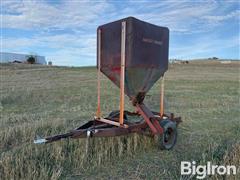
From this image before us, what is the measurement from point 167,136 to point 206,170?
1.65 metres

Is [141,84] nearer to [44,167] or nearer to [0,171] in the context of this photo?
[44,167]

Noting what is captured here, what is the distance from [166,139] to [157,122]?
510mm

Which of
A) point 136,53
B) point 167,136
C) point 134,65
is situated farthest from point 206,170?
point 136,53

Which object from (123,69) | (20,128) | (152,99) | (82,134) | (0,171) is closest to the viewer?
(0,171)

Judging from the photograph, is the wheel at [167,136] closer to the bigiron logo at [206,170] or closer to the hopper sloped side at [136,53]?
the hopper sloped side at [136,53]

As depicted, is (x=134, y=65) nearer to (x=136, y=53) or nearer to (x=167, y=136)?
(x=136, y=53)

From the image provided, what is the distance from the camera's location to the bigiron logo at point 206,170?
3.82 m

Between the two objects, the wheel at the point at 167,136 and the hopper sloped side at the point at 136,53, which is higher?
the hopper sloped side at the point at 136,53

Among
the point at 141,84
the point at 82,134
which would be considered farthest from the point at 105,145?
the point at 141,84

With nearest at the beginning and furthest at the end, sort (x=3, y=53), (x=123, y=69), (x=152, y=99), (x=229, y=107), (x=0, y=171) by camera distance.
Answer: (x=0, y=171), (x=123, y=69), (x=229, y=107), (x=152, y=99), (x=3, y=53)

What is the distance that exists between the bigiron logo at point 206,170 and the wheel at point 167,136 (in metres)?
1.01

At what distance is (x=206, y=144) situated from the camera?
217 inches

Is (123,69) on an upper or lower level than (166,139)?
upper

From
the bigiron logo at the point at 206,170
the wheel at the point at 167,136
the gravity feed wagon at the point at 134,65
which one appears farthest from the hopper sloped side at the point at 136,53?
the bigiron logo at the point at 206,170
